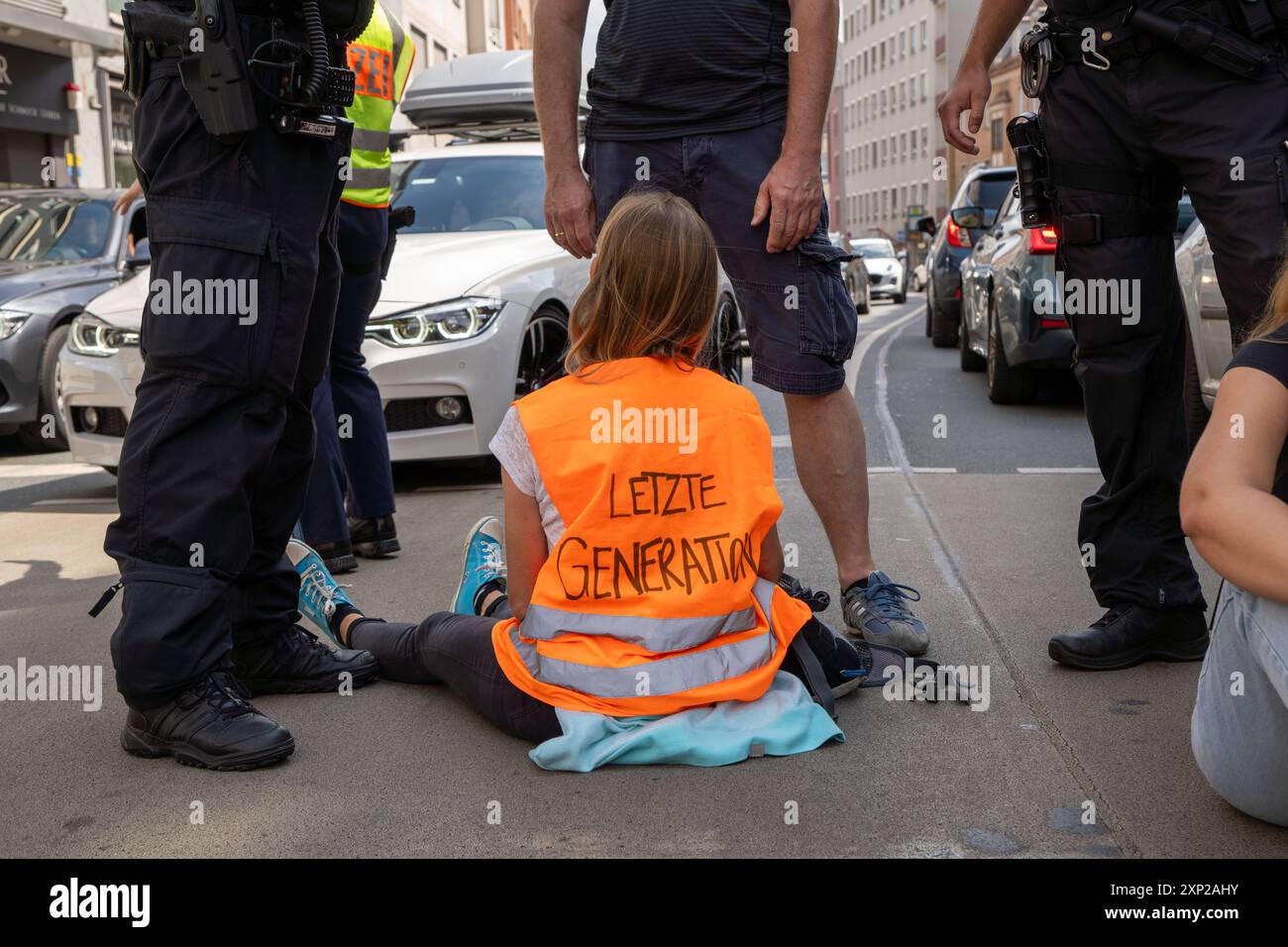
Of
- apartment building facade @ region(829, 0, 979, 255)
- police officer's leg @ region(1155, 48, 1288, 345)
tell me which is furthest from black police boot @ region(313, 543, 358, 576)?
apartment building facade @ region(829, 0, 979, 255)

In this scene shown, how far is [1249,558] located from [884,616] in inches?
53.4

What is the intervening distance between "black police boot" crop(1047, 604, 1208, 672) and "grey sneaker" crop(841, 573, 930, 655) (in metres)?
0.32

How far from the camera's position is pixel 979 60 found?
3.54m

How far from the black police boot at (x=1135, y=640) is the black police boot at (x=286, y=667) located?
165cm

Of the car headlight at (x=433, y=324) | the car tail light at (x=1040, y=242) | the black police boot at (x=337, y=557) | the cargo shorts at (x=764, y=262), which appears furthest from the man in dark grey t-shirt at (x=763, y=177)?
the car tail light at (x=1040, y=242)

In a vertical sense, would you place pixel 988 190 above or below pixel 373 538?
above

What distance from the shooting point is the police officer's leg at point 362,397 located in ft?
15.9

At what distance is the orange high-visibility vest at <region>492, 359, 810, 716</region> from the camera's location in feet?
9.10

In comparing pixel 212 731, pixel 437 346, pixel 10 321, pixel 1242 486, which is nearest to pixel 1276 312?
pixel 1242 486

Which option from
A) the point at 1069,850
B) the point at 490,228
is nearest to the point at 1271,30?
the point at 1069,850

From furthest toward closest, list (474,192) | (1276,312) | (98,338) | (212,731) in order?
1. (474,192)
2. (98,338)
3. (212,731)
4. (1276,312)

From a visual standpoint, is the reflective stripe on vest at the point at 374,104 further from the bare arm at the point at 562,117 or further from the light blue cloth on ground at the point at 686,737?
the light blue cloth on ground at the point at 686,737

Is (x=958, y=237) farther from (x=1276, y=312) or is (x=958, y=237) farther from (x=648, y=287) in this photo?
(x=1276, y=312)

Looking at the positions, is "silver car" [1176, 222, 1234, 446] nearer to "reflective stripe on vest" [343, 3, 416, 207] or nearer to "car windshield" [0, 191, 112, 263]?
"reflective stripe on vest" [343, 3, 416, 207]
